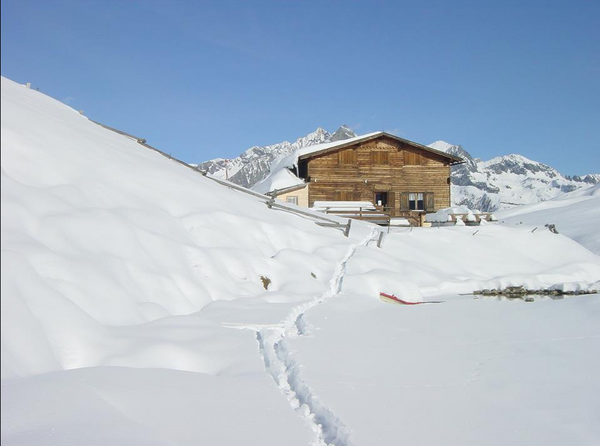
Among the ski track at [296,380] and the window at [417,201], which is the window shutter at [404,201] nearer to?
the window at [417,201]

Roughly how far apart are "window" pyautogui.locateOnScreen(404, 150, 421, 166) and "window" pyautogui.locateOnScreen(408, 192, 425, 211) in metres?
2.19

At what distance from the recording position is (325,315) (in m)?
8.56

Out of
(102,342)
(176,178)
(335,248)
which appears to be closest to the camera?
(102,342)

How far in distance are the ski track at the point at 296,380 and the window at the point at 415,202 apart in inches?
1003

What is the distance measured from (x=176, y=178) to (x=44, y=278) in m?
7.47

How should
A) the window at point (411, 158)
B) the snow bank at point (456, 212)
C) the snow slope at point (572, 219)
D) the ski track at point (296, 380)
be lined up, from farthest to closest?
the window at point (411, 158) < the snow slope at point (572, 219) < the snow bank at point (456, 212) < the ski track at point (296, 380)

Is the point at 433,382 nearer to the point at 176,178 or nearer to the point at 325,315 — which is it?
the point at 325,315

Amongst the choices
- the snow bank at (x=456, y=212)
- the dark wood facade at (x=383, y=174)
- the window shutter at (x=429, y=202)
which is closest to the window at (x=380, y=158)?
the dark wood facade at (x=383, y=174)

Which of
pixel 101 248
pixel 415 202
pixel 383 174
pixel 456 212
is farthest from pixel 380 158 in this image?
pixel 101 248

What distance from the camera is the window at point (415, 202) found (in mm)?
32875

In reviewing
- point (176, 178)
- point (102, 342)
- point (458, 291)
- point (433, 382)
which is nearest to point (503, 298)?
point (458, 291)

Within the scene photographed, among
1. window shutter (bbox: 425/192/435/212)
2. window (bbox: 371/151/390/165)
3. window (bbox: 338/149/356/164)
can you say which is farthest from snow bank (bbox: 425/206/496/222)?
window (bbox: 338/149/356/164)

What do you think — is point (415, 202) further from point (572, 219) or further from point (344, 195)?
point (572, 219)

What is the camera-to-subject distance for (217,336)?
Result: 6113 mm
